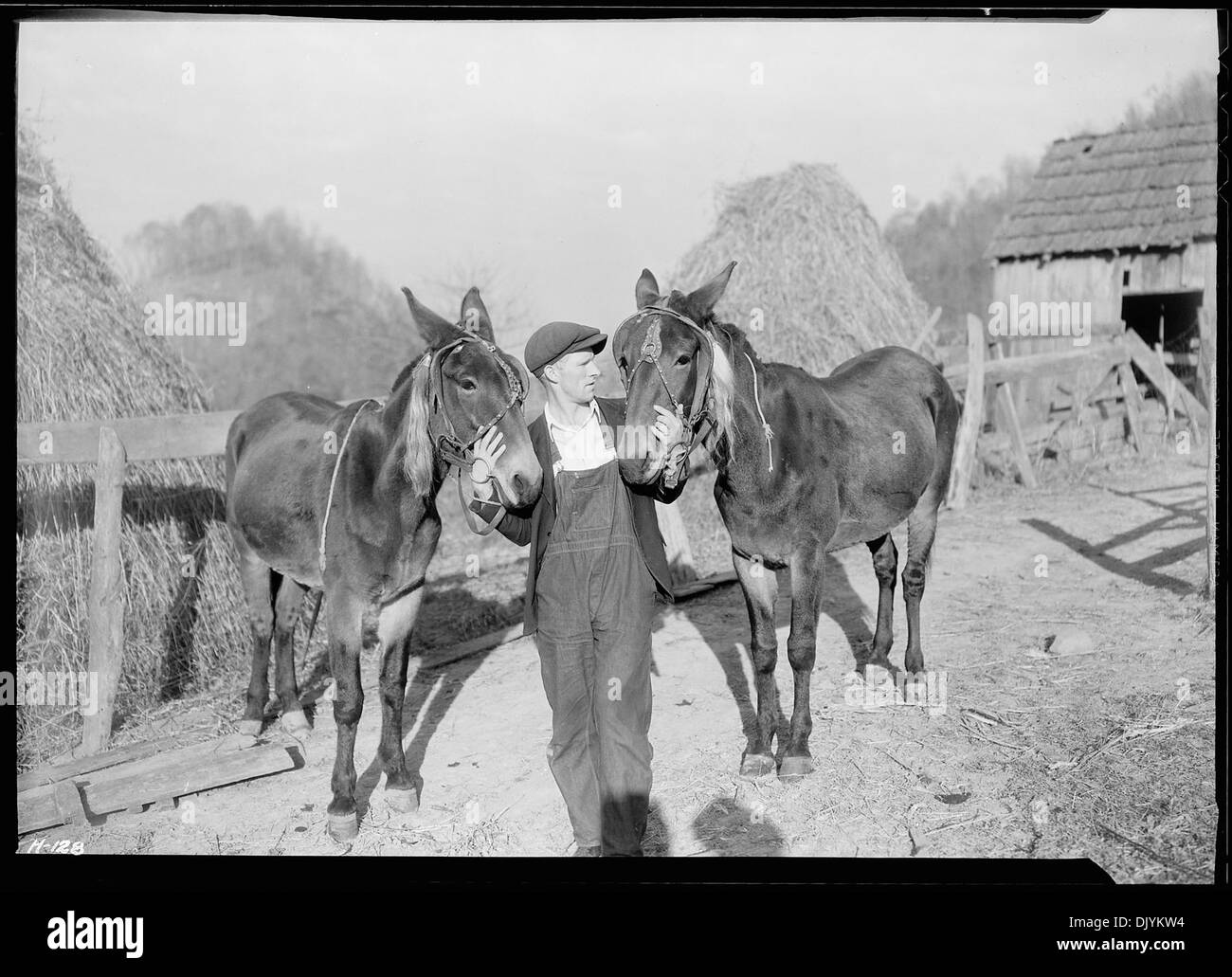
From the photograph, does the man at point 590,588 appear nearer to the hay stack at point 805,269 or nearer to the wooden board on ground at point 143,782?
the wooden board on ground at point 143,782

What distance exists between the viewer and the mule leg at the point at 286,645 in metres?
5.60

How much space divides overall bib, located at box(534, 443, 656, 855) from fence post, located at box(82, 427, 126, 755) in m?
3.02

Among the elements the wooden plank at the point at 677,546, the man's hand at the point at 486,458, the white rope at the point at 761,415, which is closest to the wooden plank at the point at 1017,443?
the wooden plank at the point at 677,546

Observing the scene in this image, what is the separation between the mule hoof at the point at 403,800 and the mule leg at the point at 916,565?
3.03 metres

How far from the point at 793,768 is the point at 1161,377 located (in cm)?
1039

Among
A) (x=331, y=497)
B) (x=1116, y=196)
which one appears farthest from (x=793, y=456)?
(x=1116, y=196)

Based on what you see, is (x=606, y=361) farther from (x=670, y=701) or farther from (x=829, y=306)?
(x=670, y=701)

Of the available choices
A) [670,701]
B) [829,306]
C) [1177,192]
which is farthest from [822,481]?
[1177,192]

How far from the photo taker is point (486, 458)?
352cm

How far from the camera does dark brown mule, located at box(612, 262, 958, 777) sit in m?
3.90

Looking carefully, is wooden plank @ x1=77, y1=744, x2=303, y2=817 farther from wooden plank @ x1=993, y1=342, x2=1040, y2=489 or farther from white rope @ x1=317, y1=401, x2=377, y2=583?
wooden plank @ x1=993, y1=342, x2=1040, y2=489

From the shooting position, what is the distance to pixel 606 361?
34.1 feet

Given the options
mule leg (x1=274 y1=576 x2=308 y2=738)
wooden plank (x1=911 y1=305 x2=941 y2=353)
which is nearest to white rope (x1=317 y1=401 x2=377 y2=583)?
mule leg (x1=274 y1=576 x2=308 y2=738)

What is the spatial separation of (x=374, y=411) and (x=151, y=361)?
3.44 m
